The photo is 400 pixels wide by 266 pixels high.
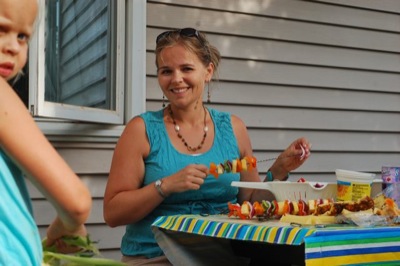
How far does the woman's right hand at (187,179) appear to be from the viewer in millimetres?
2195

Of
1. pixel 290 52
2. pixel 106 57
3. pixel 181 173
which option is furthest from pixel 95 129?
pixel 290 52

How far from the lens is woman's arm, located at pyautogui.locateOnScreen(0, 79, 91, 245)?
87cm

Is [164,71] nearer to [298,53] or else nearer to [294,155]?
[294,155]

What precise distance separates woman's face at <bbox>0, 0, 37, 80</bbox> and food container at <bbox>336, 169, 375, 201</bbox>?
143cm

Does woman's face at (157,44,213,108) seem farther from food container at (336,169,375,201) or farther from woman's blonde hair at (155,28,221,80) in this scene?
food container at (336,169,375,201)

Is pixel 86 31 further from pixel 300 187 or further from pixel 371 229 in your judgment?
pixel 371 229

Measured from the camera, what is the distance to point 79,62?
3.23m

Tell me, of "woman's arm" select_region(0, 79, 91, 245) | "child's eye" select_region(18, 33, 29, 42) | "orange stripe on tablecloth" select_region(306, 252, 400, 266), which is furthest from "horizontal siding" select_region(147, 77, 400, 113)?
"woman's arm" select_region(0, 79, 91, 245)

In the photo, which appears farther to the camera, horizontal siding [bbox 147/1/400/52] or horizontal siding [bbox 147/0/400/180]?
horizontal siding [bbox 147/0/400/180]

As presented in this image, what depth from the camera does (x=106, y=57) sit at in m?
3.46

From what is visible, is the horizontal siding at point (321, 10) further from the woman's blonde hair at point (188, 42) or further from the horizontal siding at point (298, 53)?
the woman's blonde hair at point (188, 42)

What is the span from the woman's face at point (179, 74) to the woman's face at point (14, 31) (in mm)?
1534

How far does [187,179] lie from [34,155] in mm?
1339

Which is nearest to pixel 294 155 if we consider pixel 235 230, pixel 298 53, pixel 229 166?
pixel 229 166
